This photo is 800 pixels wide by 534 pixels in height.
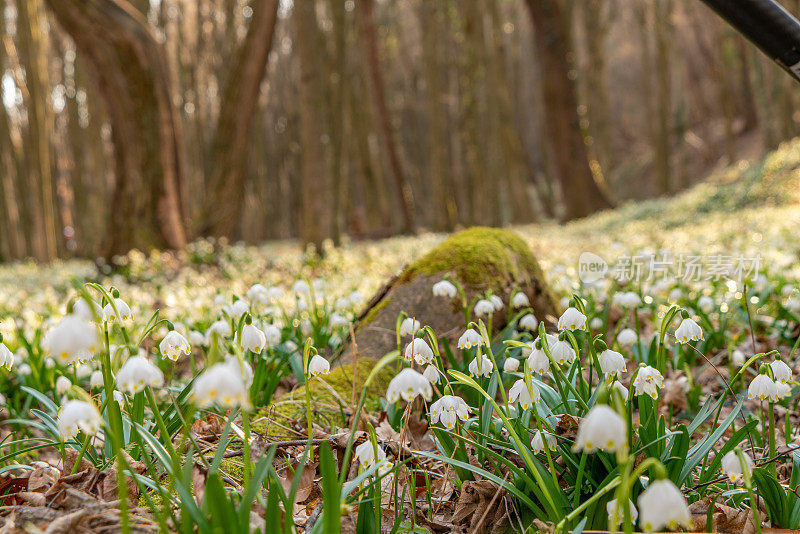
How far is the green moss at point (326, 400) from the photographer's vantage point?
2414 millimetres

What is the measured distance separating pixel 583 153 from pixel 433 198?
12.3ft

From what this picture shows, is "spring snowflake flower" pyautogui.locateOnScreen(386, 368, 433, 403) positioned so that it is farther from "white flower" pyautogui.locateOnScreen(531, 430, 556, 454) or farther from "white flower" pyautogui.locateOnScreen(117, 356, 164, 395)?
"white flower" pyautogui.locateOnScreen(117, 356, 164, 395)

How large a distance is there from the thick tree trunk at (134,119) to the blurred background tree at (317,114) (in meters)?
0.02

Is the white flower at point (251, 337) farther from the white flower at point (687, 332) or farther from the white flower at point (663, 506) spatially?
the white flower at point (687, 332)

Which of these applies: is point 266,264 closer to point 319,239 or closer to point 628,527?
point 319,239

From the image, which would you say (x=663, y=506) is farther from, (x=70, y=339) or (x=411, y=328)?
(x=411, y=328)

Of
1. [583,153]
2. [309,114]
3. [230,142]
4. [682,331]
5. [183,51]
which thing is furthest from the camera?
[183,51]

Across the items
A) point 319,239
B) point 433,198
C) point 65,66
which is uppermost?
point 65,66

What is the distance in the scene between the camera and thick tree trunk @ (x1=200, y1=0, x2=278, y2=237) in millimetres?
10062

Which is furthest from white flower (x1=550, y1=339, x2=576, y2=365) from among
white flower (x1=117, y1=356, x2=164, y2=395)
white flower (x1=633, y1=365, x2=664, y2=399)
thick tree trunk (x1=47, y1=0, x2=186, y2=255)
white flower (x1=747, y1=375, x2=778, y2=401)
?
thick tree trunk (x1=47, y1=0, x2=186, y2=255)

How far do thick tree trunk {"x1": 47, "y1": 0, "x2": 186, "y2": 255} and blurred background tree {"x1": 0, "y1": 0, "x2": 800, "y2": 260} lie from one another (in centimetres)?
2

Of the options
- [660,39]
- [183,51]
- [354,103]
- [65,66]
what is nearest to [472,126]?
[354,103]

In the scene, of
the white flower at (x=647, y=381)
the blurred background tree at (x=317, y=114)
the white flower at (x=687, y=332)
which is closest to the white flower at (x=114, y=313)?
the white flower at (x=647, y=381)

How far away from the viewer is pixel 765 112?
50.7ft
